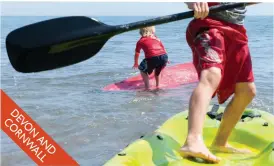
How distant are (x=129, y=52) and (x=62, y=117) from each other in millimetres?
6798

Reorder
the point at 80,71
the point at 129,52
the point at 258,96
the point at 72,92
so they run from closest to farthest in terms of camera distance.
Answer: the point at 258,96 → the point at 72,92 → the point at 80,71 → the point at 129,52

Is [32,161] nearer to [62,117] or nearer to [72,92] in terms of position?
[62,117]

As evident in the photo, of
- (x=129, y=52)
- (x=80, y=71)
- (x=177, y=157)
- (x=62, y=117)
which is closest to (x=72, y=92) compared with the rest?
(x=62, y=117)

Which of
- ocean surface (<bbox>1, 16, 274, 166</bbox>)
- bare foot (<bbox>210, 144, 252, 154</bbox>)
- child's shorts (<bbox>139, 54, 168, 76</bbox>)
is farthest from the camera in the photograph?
child's shorts (<bbox>139, 54, 168, 76</bbox>)

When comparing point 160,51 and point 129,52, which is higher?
point 160,51

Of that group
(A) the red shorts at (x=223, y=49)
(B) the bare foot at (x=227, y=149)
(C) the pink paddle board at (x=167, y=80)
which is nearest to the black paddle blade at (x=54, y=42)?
(A) the red shorts at (x=223, y=49)

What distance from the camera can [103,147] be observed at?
371 cm

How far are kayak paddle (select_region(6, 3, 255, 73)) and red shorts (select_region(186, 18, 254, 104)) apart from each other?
0.13m

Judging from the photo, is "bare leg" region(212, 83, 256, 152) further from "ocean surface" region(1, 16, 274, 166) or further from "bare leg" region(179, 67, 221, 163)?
"ocean surface" region(1, 16, 274, 166)

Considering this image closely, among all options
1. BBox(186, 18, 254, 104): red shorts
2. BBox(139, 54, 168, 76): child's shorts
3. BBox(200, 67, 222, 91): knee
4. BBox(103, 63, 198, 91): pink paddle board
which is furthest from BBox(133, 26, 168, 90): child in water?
BBox(200, 67, 222, 91): knee

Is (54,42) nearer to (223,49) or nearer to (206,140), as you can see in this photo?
(223,49)

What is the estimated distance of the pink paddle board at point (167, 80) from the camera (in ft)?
20.7

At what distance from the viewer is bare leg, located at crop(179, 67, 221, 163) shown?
7.91 feet

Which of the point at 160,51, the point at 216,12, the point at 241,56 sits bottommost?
the point at 160,51
